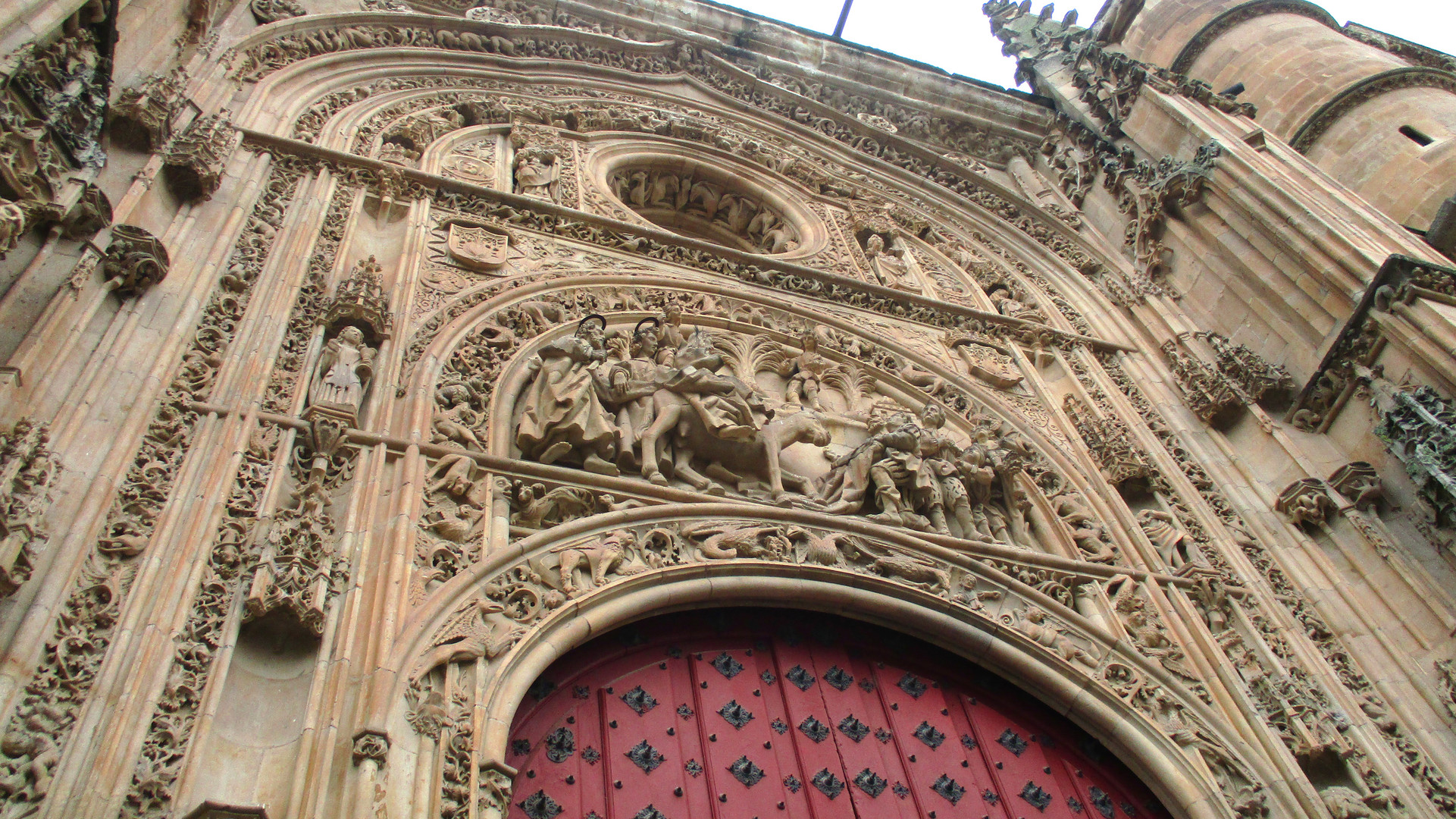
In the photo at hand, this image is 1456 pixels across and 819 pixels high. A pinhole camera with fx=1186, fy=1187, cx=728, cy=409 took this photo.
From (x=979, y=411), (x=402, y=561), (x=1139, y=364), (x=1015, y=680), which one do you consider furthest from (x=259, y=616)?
(x=1139, y=364)

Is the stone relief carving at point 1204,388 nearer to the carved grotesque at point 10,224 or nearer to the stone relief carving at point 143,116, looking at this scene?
the stone relief carving at point 143,116

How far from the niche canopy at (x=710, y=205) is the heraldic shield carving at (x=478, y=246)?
2.96m

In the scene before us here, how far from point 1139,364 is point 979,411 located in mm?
1923

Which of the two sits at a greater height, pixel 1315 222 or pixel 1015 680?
pixel 1315 222

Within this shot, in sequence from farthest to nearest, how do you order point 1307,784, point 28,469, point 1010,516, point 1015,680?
point 1010,516, point 1015,680, point 1307,784, point 28,469

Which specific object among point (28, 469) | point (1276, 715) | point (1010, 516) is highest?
point (1010, 516)

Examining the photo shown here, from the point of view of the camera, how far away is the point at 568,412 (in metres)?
6.64

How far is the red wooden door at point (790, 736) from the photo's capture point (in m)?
5.34

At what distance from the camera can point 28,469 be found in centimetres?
439

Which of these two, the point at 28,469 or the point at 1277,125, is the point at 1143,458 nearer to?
the point at 28,469

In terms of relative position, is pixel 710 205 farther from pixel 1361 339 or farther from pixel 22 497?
pixel 22 497

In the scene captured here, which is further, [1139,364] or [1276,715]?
[1139,364]

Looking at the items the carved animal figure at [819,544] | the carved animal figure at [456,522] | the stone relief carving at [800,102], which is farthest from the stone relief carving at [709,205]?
the carved animal figure at [456,522]

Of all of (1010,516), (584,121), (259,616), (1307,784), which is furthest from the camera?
(584,121)
